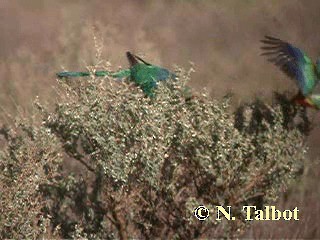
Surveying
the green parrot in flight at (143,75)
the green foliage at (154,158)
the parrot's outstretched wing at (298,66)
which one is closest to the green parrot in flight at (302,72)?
the parrot's outstretched wing at (298,66)

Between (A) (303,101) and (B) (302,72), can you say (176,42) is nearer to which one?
(B) (302,72)

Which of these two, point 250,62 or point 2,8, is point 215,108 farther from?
point 2,8

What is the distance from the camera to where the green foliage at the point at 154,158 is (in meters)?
7.06

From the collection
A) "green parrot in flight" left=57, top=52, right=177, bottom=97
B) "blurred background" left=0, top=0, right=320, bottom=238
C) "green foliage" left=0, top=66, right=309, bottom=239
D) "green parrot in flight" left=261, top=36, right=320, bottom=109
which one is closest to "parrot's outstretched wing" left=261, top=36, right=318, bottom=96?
"green parrot in flight" left=261, top=36, right=320, bottom=109

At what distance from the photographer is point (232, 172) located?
7672 mm

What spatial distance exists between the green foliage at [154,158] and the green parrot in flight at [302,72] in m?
0.29

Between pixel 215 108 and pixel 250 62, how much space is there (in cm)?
616

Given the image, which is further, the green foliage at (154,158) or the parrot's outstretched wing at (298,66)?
the parrot's outstretched wing at (298,66)

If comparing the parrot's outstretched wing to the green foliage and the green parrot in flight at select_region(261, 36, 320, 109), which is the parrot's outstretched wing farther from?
the green foliage

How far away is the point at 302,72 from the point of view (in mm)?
8289

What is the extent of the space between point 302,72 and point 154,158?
86.5 inches

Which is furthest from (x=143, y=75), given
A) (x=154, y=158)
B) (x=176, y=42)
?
(x=176, y=42)

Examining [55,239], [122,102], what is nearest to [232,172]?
[122,102]

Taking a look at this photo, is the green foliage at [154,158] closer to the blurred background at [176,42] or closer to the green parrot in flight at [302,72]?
the green parrot in flight at [302,72]
